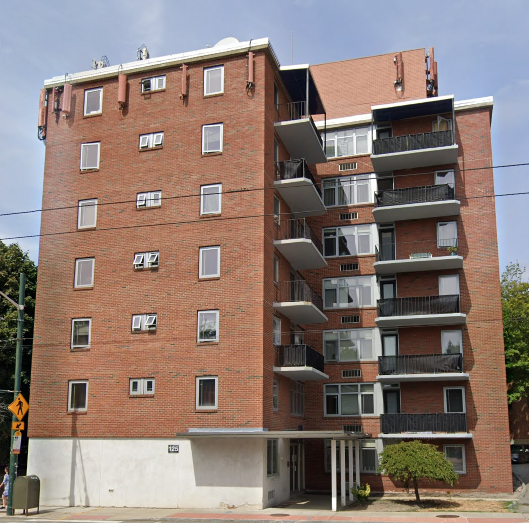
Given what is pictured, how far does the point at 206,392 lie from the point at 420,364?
36.7 feet

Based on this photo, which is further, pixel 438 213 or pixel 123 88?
pixel 438 213

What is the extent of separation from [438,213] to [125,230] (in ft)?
51.1

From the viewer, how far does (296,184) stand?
2977 centimetres

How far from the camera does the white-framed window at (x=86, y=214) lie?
2950 centimetres

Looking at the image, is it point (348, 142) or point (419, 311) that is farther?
point (348, 142)

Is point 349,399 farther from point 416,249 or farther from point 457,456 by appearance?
point 416,249

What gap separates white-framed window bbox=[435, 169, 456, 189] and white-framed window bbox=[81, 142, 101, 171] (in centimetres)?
1713

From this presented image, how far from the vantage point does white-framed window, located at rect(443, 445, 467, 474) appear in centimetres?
3069

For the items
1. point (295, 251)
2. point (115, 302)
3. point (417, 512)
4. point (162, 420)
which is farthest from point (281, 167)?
point (417, 512)

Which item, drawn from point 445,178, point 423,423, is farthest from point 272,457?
point 445,178

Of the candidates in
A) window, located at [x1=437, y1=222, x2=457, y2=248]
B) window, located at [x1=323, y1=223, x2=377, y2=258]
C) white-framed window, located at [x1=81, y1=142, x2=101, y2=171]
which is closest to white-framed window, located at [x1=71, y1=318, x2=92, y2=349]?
white-framed window, located at [x1=81, y1=142, x2=101, y2=171]

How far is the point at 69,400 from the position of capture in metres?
27.7

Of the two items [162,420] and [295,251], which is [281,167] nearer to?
[295,251]

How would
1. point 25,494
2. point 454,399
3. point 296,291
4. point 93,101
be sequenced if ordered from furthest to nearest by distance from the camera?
point 454,399, point 296,291, point 93,101, point 25,494
